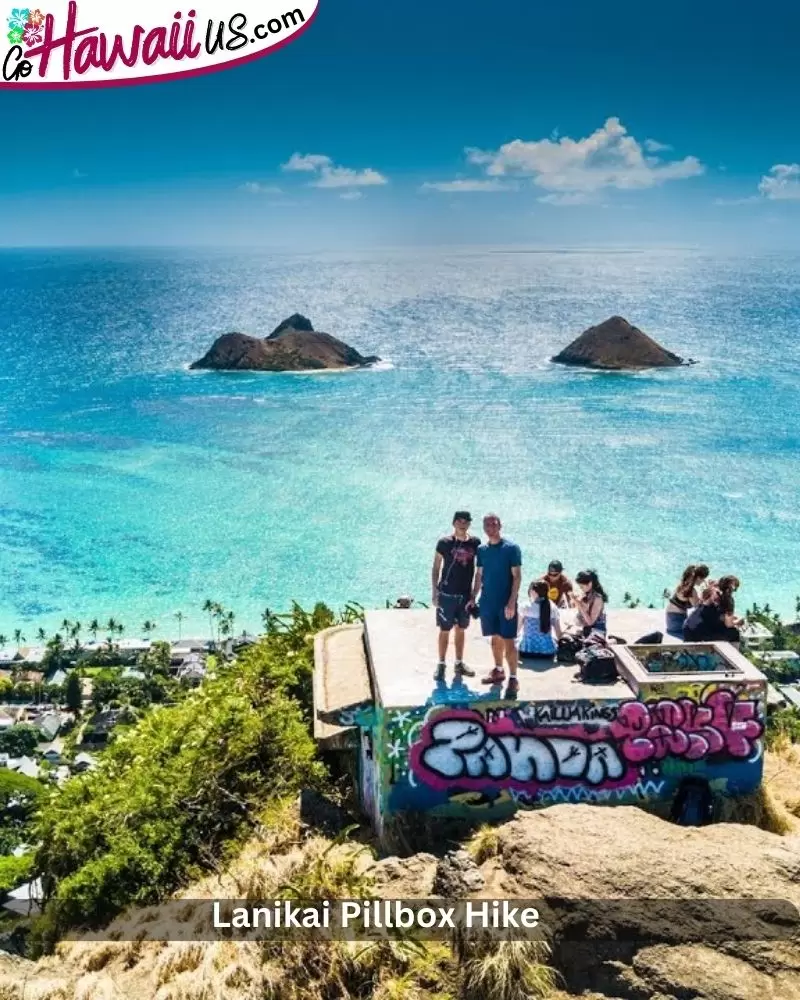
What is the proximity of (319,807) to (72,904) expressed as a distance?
9.58ft

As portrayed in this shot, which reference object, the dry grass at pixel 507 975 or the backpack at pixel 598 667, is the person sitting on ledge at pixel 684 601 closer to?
the backpack at pixel 598 667

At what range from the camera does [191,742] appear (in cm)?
1386

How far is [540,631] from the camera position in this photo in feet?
41.5

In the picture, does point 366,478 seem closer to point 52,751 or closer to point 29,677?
point 29,677

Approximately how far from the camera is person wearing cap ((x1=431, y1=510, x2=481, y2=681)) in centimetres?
1177

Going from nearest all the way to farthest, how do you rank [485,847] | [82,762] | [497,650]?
[485,847] → [497,650] → [82,762]

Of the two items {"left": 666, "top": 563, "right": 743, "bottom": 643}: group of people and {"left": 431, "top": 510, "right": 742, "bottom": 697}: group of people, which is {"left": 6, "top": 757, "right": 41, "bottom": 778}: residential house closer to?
{"left": 431, "top": 510, "right": 742, "bottom": 697}: group of people

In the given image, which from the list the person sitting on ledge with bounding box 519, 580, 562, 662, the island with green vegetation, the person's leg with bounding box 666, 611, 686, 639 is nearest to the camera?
the island with green vegetation

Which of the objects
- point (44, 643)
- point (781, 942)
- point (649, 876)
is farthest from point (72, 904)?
point (44, 643)

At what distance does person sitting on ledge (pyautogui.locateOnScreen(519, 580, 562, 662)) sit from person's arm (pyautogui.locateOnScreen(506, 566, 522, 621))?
3.34 feet

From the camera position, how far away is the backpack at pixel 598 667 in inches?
469

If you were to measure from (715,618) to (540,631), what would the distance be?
2275 mm

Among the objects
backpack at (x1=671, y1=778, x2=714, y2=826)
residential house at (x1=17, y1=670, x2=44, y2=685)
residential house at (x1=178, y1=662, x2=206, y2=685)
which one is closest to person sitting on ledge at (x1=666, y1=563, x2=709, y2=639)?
backpack at (x1=671, y1=778, x2=714, y2=826)

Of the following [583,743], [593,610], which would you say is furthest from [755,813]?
[593,610]
